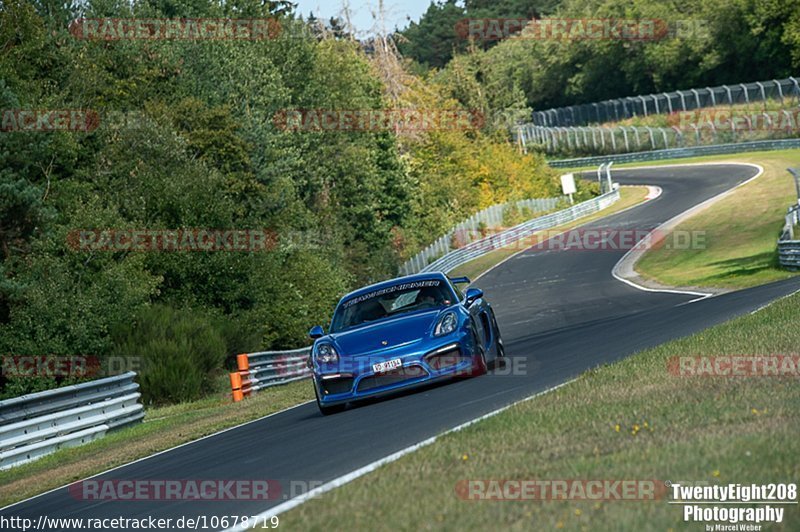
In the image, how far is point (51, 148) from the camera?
140 ft

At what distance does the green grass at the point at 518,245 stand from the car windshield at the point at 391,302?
119 ft

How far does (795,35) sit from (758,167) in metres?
29.9

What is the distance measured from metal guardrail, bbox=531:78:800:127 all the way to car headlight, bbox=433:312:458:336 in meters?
70.1

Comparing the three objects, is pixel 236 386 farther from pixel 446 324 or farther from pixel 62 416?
pixel 446 324

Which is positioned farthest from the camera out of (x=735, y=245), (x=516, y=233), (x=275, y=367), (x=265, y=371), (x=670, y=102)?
(x=670, y=102)

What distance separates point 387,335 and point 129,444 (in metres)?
4.09

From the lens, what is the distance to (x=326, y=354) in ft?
42.7

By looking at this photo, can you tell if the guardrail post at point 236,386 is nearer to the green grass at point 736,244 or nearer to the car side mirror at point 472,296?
the car side mirror at point 472,296

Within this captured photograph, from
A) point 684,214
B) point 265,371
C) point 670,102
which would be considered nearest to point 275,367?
point 265,371

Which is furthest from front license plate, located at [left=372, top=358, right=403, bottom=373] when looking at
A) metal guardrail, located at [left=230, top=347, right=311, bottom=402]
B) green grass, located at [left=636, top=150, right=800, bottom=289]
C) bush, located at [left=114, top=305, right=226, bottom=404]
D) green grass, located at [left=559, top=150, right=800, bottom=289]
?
green grass, located at [left=559, top=150, right=800, bottom=289]

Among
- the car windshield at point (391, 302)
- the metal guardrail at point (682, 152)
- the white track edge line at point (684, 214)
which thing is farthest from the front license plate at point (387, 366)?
the metal guardrail at point (682, 152)

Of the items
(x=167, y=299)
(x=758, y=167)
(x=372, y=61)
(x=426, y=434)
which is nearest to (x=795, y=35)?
(x=758, y=167)

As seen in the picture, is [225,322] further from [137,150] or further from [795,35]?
[795,35]

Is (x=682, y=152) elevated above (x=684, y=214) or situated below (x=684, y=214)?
above
